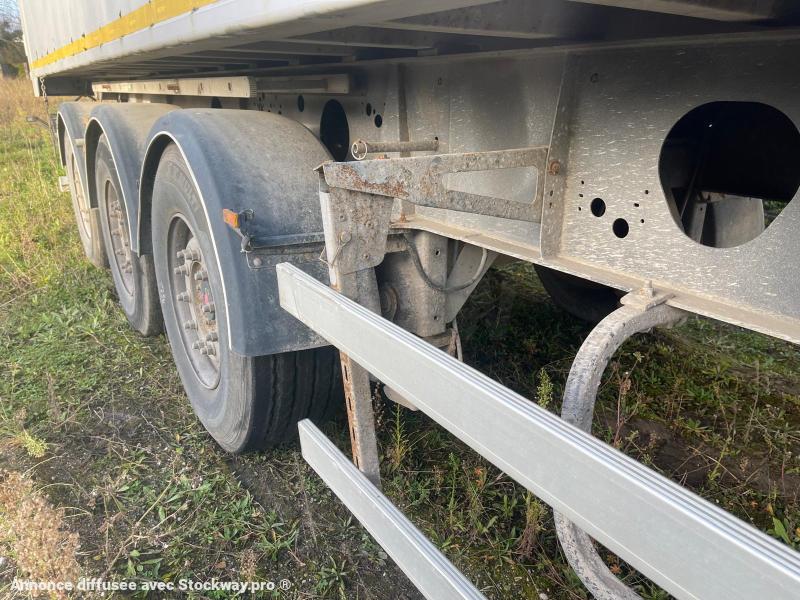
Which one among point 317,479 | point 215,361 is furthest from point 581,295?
point 215,361

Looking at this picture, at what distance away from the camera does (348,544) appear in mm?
2191

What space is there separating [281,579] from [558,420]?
1415 mm

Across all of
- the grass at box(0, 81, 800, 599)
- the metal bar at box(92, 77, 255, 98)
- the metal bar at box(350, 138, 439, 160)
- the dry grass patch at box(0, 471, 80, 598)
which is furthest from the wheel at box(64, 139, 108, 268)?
the metal bar at box(350, 138, 439, 160)

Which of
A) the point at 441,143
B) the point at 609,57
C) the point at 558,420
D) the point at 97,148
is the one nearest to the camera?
the point at 558,420

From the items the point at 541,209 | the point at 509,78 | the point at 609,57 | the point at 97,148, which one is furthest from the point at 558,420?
the point at 97,148

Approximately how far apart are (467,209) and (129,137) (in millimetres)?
2407

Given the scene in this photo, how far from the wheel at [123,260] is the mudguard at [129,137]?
0.51ft

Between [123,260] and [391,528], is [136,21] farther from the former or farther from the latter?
[123,260]

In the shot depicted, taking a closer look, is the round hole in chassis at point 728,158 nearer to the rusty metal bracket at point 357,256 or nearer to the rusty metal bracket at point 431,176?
the rusty metal bracket at point 431,176

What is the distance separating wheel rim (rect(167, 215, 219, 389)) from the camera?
8.28ft

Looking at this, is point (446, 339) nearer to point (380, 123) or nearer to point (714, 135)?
point (380, 123)

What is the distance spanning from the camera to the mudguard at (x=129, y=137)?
306 cm

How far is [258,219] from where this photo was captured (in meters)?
1.98

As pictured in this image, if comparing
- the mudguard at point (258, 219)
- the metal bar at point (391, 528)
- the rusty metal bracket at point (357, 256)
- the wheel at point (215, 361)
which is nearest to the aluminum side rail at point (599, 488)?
the rusty metal bracket at point (357, 256)
